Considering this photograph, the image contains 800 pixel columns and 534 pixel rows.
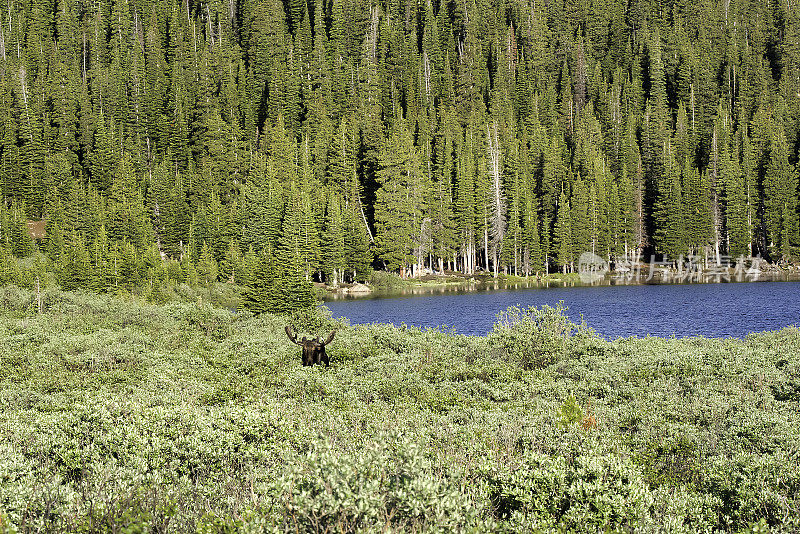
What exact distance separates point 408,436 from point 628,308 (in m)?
40.8

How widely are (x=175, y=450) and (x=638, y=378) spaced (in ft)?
35.5

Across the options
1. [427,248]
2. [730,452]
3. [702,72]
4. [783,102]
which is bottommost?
[730,452]

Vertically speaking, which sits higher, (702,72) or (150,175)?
(702,72)

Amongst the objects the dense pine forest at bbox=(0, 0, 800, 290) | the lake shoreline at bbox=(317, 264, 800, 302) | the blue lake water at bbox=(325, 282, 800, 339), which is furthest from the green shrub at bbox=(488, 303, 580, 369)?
the lake shoreline at bbox=(317, 264, 800, 302)

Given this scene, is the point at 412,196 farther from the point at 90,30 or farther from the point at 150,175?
the point at 90,30

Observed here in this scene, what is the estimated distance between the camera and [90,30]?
4478 inches

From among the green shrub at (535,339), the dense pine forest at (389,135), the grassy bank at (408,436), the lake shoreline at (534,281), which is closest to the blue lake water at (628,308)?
the lake shoreline at (534,281)

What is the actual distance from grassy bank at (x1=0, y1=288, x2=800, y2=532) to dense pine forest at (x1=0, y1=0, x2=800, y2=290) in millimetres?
36567

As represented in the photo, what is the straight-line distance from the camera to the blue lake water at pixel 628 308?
3628 cm

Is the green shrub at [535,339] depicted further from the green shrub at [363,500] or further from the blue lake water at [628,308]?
the green shrub at [363,500]

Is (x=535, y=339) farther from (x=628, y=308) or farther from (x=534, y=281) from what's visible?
(x=534, y=281)

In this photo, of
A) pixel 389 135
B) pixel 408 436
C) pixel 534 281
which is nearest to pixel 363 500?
pixel 408 436

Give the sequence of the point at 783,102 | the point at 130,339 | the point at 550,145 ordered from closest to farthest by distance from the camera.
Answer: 1. the point at 130,339
2. the point at 550,145
3. the point at 783,102

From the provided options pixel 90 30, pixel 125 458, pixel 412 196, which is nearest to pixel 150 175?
pixel 412 196
